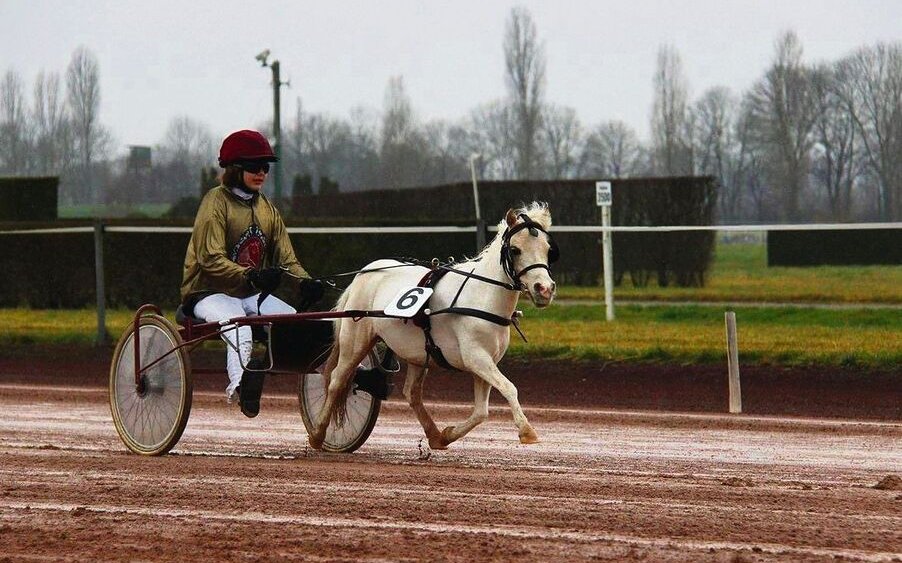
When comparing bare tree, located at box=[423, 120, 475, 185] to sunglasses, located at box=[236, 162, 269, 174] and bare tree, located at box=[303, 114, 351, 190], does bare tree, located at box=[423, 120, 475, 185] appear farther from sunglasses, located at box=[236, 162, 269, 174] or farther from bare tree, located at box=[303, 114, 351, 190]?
sunglasses, located at box=[236, 162, 269, 174]

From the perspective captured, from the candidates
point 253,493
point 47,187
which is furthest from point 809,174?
point 253,493

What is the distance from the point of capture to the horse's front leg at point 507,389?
7.91 meters

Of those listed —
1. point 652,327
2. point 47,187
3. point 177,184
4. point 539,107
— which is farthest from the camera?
point 539,107

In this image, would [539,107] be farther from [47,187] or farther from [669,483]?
[669,483]

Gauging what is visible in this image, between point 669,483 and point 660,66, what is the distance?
165 feet

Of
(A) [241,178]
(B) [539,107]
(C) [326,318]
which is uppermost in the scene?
(B) [539,107]

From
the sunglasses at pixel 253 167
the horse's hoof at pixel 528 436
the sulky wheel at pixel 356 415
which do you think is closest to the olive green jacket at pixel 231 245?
the sunglasses at pixel 253 167

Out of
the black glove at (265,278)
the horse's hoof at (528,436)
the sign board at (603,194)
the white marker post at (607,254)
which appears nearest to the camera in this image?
the horse's hoof at (528,436)

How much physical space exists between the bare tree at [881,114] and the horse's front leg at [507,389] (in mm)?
38151

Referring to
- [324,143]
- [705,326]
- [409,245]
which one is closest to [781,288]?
[409,245]

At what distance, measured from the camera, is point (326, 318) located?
8.80 metres

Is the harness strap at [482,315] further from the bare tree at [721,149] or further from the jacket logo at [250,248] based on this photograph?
the bare tree at [721,149]

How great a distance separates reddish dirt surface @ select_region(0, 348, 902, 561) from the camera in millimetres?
5762

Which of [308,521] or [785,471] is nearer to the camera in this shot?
[308,521]
